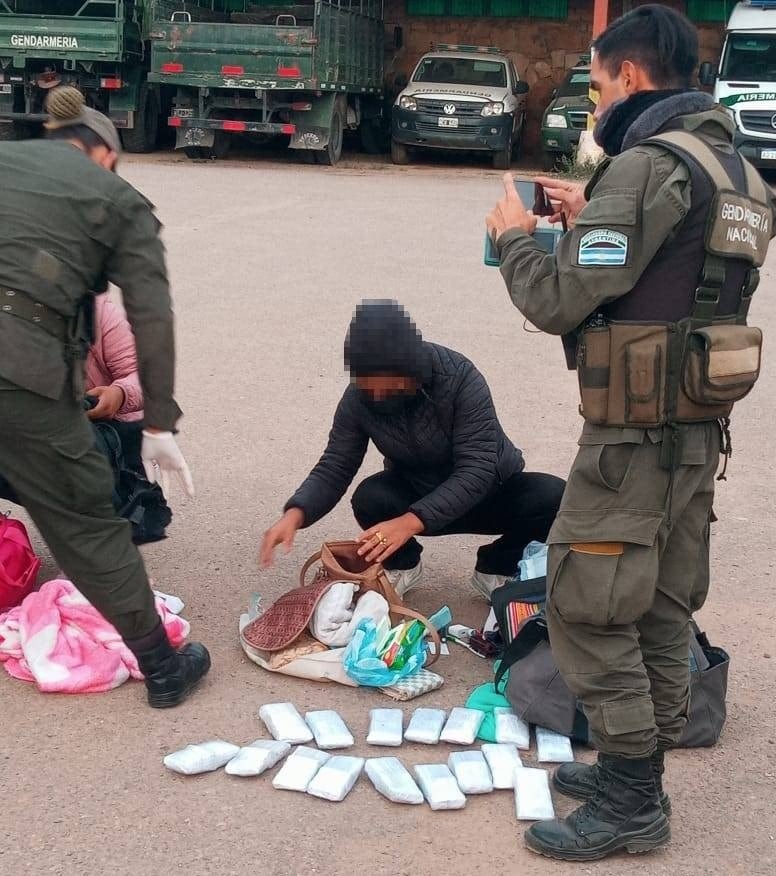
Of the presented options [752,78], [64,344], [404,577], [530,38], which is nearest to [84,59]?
[752,78]

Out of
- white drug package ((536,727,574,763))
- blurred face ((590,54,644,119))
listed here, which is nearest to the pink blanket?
white drug package ((536,727,574,763))

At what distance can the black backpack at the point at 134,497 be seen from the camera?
4.27 metres

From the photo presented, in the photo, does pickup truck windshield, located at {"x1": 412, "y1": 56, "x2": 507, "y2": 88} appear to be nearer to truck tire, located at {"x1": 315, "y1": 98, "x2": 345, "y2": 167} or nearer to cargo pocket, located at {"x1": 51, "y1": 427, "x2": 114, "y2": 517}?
truck tire, located at {"x1": 315, "y1": 98, "x2": 345, "y2": 167}

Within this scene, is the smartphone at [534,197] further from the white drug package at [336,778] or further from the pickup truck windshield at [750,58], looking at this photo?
the pickup truck windshield at [750,58]

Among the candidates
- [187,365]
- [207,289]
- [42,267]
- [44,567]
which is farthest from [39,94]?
[42,267]

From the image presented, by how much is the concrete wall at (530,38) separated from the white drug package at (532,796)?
2195 cm

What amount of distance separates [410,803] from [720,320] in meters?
1.39

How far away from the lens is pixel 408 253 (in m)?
10.7

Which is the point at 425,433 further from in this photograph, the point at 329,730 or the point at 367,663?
the point at 329,730

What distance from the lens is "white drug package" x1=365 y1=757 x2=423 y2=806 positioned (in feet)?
9.83

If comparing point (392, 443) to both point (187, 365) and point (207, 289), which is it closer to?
point (187, 365)

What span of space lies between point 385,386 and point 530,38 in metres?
22.5

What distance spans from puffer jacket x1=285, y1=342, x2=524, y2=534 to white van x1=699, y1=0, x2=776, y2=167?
14.7 metres

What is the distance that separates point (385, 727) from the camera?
10.9 ft
